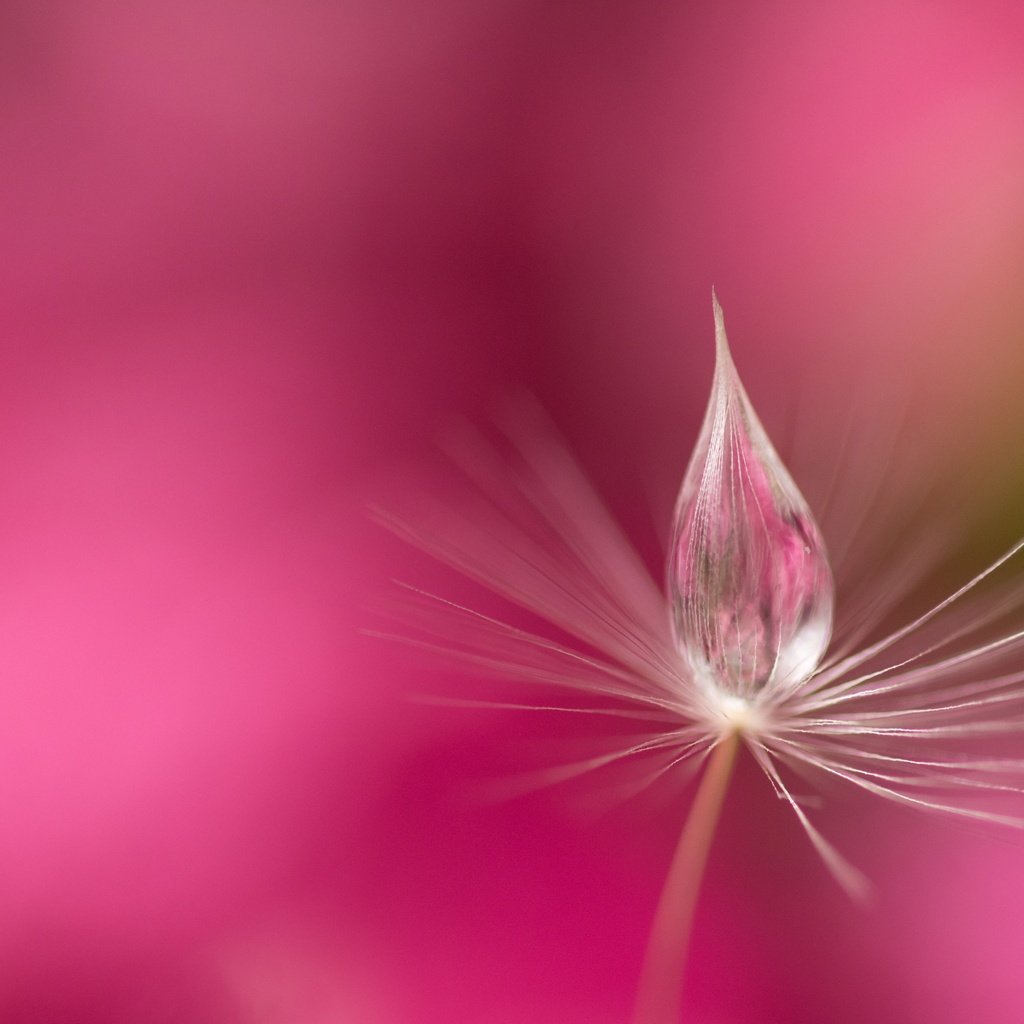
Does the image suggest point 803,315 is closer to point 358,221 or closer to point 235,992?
point 358,221

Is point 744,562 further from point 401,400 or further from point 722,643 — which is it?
point 401,400

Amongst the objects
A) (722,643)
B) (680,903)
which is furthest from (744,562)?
(680,903)

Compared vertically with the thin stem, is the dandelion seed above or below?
above

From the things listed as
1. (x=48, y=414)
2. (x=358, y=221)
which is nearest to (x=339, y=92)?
(x=358, y=221)

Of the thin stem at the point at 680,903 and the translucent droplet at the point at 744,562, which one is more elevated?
the translucent droplet at the point at 744,562
